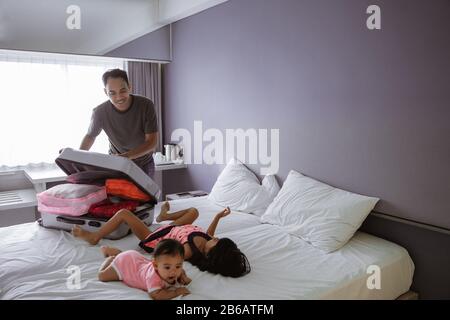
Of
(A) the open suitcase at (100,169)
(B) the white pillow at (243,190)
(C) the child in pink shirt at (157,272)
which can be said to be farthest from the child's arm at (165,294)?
(B) the white pillow at (243,190)

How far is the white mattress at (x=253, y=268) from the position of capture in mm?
1732

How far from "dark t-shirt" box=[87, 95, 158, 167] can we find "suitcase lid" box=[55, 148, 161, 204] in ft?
1.61

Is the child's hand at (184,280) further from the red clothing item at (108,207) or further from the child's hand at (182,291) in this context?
the red clothing item at (108,207)

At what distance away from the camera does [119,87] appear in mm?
2758

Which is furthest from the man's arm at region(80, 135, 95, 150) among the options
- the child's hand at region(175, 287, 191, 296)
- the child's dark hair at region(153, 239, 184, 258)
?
the child's hand at region(175, 287, 191, 296)

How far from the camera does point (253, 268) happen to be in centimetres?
200

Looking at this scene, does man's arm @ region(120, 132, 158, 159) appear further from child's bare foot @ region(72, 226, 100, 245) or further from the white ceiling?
the white ceiling

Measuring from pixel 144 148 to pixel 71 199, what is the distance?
637 mm

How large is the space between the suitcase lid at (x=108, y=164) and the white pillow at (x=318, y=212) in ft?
2.99

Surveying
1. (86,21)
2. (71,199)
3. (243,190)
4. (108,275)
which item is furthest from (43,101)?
(108,275)

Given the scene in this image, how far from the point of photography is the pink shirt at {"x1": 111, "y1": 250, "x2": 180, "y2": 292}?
66.5 inches

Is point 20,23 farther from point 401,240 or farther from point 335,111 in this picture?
point 401,240

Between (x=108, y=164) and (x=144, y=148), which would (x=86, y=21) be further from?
(x=108, y=164)
